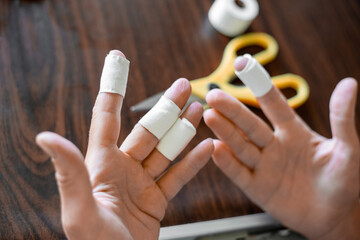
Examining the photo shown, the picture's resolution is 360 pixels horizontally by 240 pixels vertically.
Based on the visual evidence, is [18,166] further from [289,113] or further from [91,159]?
[289,113]

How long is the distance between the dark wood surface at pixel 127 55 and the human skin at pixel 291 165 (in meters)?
0.05

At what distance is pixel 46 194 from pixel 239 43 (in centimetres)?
50

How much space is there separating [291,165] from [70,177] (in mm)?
441

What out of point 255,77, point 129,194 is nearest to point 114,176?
point 129,194

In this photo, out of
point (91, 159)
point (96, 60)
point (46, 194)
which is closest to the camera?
point (91, 159)

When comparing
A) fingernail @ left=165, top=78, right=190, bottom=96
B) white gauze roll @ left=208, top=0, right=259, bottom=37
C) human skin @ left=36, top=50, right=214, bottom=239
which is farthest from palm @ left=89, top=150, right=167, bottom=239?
white gauze roll @ left=208, top=0, right=259, bottom=37

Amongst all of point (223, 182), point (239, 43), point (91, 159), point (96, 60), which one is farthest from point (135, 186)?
point (239, 43)

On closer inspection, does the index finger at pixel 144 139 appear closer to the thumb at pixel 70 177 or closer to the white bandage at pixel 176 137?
the white bandage at pixel 176 137

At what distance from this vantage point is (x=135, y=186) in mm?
548

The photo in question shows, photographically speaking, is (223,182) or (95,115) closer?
(95,115)

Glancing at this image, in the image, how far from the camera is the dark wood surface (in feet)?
2.06

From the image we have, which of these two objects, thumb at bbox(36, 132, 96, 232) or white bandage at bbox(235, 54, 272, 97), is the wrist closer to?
white bandage at bbox(235, 54, 272, 97)

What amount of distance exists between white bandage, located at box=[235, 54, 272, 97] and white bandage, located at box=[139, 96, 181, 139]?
0.46 ft

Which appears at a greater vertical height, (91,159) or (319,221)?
(91,159)
